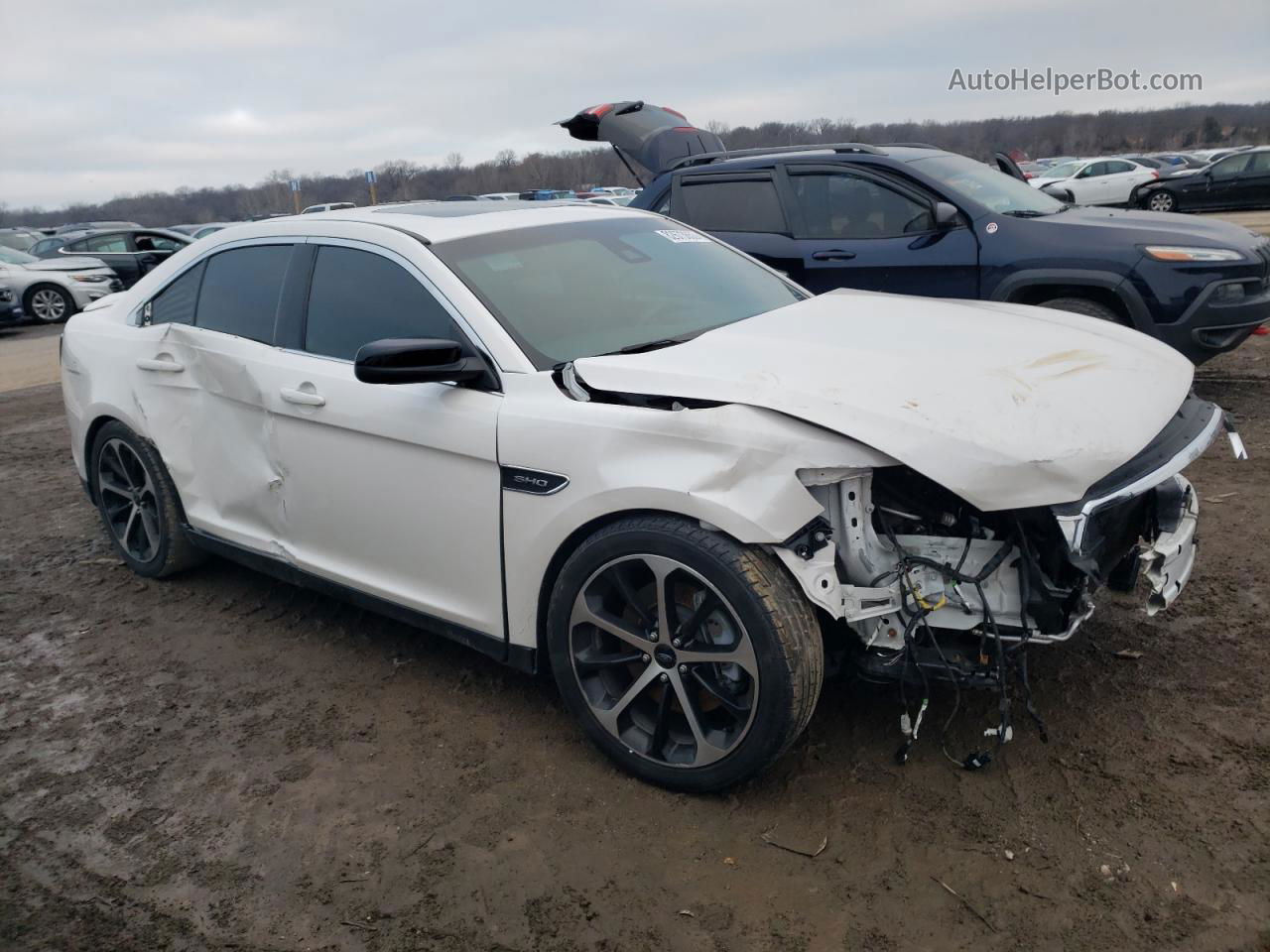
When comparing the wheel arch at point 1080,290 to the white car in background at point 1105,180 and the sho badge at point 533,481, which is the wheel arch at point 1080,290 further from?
the white car in background at point 1105,180

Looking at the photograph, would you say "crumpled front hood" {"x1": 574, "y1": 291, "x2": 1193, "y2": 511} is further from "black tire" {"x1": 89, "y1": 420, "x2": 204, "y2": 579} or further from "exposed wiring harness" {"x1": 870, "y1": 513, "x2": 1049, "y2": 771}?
"black tire" {"x1": 89, "y1": 420, "x2": 204, "y2": 579}

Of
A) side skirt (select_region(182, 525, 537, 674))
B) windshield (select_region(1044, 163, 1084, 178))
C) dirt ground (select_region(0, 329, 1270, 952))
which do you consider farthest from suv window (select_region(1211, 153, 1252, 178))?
side skirt (select_region(182, 525, 537, 674))

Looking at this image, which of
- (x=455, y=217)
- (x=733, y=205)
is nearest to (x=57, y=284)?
(x=733, y=205)

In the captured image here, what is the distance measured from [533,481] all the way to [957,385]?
1.25 metres

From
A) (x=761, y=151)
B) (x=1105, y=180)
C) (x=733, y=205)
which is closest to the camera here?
(x=733, y=205)

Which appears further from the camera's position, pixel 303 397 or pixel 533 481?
pixel 303 397

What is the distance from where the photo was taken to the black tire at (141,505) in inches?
177

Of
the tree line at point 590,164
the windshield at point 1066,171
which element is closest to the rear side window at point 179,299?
the windshield at point 1066,171

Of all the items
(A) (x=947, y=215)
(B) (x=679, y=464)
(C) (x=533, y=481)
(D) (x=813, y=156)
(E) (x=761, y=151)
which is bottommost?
(C) (x=533, y=481)

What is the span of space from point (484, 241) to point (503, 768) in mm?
1823

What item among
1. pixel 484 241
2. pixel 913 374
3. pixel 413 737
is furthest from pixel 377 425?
pixel 913 374

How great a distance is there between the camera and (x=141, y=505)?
15.5 ft

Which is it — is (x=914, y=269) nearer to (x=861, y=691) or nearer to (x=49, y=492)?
(x=861, y=691)

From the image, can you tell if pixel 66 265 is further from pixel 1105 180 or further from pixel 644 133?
pixel 1105 180
